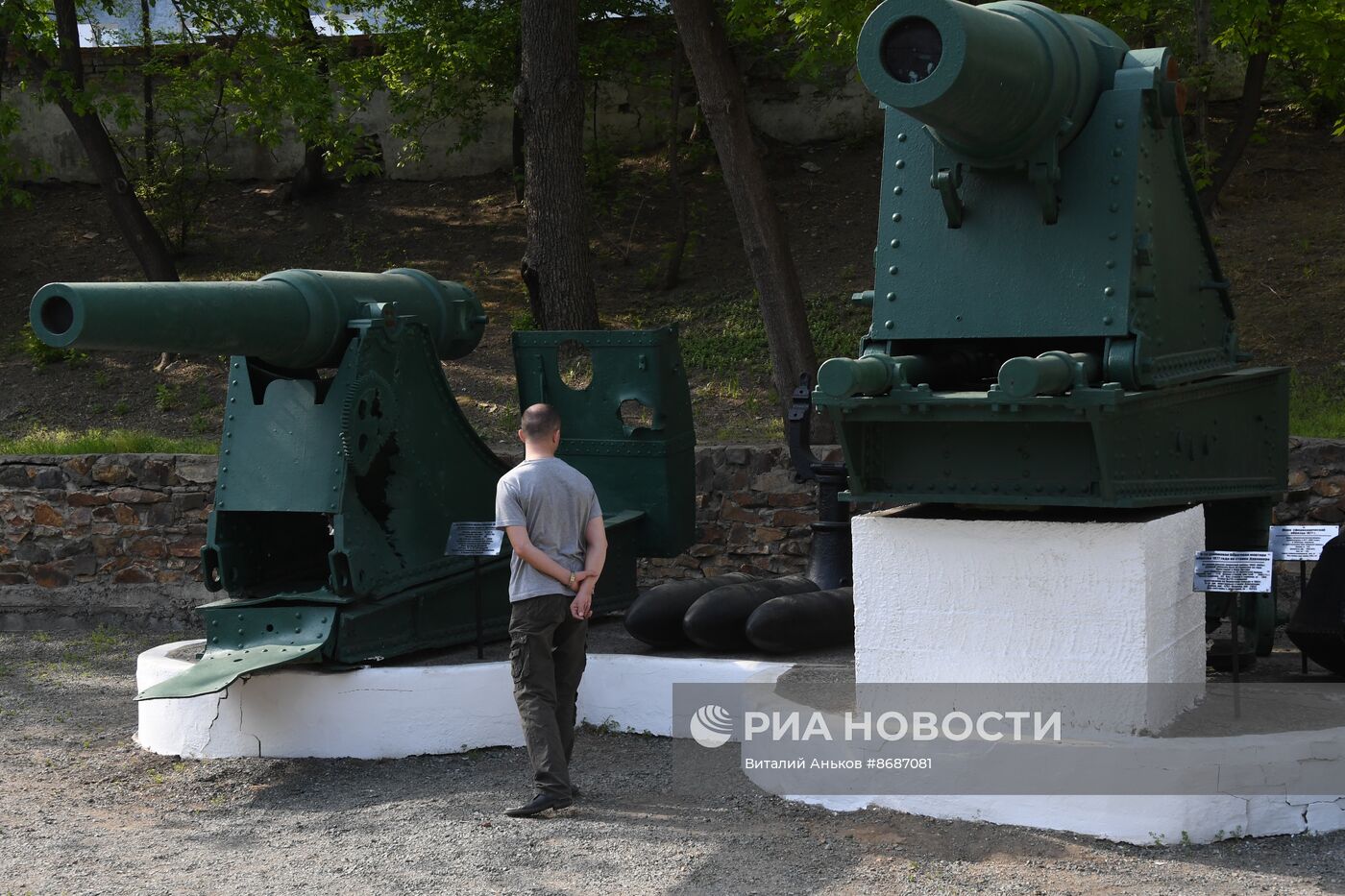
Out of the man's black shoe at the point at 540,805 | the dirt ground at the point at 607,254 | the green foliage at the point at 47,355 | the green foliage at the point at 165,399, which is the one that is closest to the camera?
the man's black shoe at the point at 540,805

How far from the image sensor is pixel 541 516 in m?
5.38

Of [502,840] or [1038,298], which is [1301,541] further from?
[502,840]

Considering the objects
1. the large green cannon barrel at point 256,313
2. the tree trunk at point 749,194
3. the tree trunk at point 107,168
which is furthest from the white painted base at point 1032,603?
the tree trunk at point 107,168

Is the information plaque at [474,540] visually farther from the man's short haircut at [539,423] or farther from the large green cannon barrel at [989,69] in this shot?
the large green cannon barrel at [989,69]

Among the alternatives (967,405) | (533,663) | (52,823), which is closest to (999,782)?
(967,405)

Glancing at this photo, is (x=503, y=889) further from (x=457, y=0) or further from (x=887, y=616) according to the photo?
(x=457, y=0)

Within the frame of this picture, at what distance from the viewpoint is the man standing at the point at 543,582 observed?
5359 mm

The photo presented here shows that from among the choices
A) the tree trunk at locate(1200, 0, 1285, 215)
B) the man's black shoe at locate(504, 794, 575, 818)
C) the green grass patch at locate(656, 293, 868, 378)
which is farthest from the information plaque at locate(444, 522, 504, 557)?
the tree trunk at locate(1200, 0, 1285, 215)

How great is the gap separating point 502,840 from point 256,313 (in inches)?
95.5

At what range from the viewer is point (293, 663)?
6301mm

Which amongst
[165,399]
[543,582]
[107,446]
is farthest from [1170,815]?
[165,399]

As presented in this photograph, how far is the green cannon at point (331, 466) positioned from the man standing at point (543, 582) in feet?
4.08

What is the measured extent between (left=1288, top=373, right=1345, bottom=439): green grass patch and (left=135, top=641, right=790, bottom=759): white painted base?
4.13 metres

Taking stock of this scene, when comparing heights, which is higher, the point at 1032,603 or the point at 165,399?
the point at 165,399
